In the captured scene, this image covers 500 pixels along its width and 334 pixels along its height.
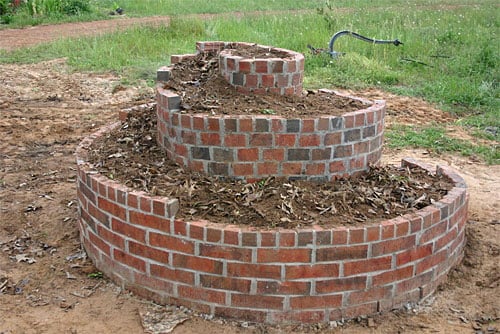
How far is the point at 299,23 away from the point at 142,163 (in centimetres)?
913

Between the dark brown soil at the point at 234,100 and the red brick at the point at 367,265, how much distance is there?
103 centimetres

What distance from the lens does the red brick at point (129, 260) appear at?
3613 millimetres

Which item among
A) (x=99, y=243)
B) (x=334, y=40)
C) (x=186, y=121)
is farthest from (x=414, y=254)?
(x=334, y=40)

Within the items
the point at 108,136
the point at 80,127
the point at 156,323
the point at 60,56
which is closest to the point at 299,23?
the point at 60,56

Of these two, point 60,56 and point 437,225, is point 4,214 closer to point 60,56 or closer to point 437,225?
point 437,225

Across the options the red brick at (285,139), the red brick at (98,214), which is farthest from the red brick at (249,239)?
the red brick at (98,214)

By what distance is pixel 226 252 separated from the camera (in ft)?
11.0

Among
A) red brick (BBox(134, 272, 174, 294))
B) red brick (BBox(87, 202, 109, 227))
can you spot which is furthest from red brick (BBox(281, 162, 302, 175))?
red brick (BBox(87, 202, 109, 227))

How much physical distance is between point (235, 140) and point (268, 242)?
0.76 meters

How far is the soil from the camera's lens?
342 centimetres

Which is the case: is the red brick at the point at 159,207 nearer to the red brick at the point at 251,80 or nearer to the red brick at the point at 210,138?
the red brick at the point at 210,138

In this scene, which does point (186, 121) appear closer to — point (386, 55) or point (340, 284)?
point (340, 284)

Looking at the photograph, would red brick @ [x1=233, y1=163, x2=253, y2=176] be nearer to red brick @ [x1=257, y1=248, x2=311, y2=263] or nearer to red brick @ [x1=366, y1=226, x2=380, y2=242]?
red brick @ [x1=257, y1=248, x2=311, y2=263]

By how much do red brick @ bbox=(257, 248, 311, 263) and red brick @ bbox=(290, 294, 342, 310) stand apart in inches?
8.9
